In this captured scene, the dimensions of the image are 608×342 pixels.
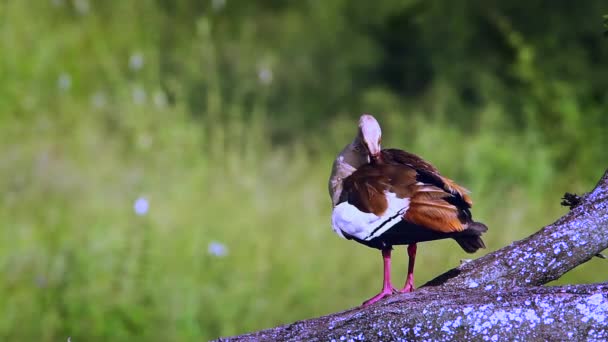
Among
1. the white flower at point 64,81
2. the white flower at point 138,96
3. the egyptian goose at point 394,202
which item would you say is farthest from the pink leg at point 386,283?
the white flower at point 64,81

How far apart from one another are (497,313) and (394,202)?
242 millimetres

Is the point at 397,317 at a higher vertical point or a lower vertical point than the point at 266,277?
lower

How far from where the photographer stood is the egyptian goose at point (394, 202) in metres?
1.56

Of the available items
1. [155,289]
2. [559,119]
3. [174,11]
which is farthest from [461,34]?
[155,289]

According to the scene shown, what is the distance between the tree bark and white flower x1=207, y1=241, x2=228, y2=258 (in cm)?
214

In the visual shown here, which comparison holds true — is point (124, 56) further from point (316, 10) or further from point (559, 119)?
point (559, 119)

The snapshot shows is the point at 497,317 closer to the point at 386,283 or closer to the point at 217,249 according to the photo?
the point at 386,283

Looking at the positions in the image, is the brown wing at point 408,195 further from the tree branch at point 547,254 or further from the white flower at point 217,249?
the white flower at point 217,249

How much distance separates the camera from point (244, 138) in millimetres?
5609

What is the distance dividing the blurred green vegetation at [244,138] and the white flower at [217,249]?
0.10ft

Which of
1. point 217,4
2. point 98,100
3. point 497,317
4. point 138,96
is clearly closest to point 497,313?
point 497,317

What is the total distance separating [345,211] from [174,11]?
571 cm

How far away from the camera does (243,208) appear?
454cm

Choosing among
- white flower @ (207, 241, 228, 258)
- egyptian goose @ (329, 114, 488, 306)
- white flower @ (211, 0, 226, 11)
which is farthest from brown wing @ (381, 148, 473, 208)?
white flower @ (211, 0, 226, 11)
